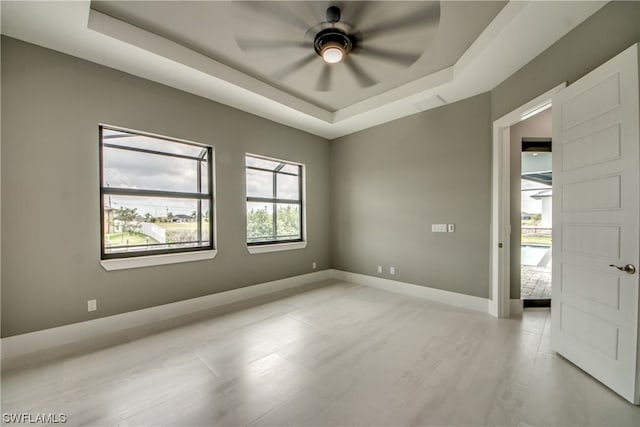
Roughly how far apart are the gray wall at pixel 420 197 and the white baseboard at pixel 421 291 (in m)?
0.09

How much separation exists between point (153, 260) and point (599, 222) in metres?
4.47

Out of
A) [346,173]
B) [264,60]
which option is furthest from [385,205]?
[264,60]

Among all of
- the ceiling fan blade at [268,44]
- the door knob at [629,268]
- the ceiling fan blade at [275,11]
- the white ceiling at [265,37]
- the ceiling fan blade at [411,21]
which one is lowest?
the door knob at [629,268]

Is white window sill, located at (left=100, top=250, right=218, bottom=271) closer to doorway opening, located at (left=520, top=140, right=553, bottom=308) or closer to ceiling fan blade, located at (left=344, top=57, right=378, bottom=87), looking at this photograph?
ceiling fan blade, located at (left=344, top=57, right=378, bottom=87)

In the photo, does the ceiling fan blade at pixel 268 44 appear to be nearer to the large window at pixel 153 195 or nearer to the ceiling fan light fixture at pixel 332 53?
the ceiling fan light fixture at pixel 332 53

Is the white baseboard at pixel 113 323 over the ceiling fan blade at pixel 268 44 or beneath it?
beneath

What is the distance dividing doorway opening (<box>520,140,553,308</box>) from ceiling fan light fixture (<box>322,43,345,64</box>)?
322 cm

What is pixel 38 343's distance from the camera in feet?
8.01

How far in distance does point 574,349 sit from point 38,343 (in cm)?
499

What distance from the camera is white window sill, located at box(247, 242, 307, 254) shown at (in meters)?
4.17

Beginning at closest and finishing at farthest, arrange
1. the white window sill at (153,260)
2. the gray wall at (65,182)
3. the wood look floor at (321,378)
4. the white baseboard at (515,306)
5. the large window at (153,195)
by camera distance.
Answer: the wood look floor at (321,378)
the gray wall at (65,182)
the white window sill at (153,260)
the large window at (153,195)
the white baseboard at (515,306)

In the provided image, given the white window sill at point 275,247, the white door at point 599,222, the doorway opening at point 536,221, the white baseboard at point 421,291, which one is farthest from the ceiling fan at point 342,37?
the white baseboard at point 421,291

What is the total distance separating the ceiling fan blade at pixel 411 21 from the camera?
154 centimetres

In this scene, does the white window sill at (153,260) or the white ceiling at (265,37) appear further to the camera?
the white window sill at (153,260)
